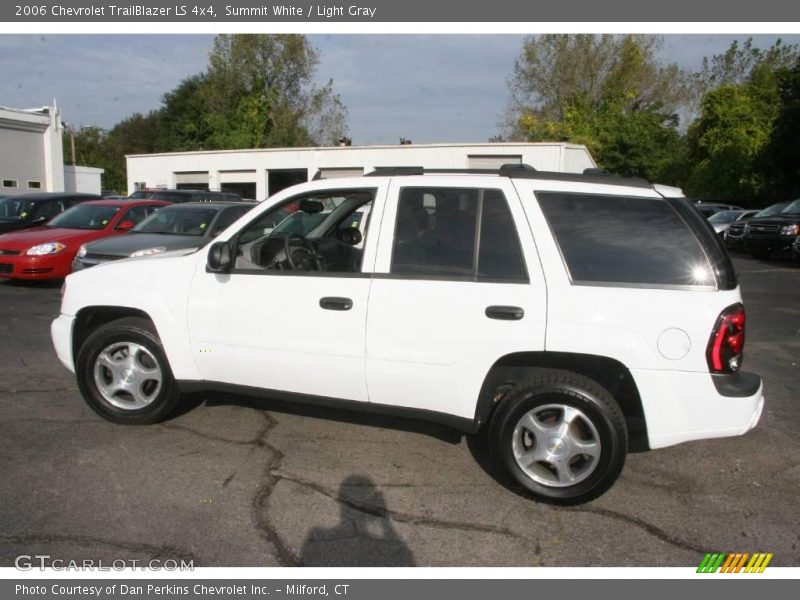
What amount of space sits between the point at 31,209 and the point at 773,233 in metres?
18.8

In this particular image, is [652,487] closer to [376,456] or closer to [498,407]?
[498,407]

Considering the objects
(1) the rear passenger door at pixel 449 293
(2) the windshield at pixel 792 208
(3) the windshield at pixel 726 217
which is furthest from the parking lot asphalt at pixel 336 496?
(3) the windshield at pixel 726 217

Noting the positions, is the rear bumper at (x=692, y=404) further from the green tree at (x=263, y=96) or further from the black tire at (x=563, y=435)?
A: the green tree at (x=263, y=96)

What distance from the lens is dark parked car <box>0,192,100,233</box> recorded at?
13031 millimetres

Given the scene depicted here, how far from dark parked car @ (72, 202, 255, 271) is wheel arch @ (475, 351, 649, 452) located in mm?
5730

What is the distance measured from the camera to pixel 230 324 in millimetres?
4203

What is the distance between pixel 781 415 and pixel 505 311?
314 centimetres

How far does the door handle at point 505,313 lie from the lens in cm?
359

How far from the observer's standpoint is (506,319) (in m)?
3.61

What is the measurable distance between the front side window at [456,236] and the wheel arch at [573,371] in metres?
0.47

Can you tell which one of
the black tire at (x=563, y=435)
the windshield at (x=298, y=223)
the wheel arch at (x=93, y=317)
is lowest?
the black tire at (x=563, y=435)

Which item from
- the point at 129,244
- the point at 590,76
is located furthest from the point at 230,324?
the point at 590,76

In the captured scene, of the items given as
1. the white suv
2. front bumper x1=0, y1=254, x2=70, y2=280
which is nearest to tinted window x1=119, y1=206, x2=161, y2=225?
front bumper x1=0, y1=254, x2=70, y2=280

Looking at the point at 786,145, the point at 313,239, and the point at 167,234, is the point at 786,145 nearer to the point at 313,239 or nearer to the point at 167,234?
the point at 167,234
